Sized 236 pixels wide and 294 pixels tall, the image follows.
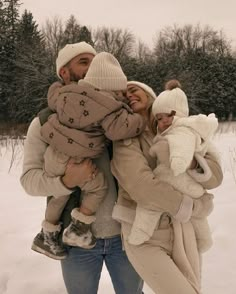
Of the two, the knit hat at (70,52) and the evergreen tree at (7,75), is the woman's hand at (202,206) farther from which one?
the evergreen tree at (7,75)

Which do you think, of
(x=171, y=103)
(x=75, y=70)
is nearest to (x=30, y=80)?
(x=75, y=70)

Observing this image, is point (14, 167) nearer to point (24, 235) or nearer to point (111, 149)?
point (24, 235)

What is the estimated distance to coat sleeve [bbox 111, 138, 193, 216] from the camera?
5.54 feet

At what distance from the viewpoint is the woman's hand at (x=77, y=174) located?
177 cm

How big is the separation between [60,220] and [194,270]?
0.68 m

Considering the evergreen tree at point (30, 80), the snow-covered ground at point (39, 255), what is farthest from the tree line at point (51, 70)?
the snow-covered ground at point (39, 255)

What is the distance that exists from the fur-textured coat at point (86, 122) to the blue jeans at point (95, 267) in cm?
49

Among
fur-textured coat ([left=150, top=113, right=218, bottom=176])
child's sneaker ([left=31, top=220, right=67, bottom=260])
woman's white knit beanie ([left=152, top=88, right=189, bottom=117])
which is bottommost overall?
child's sneaker ([left=31, top=220, right=67, bottom=260])

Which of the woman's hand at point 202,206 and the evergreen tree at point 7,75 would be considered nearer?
the woman's hand at point 202,206

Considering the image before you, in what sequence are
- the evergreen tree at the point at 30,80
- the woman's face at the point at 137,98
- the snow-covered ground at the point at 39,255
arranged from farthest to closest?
the evergreen tree at the point at 30,80
the snow-covered ground at the point at 39,255
the woman's face at the point at 137,98

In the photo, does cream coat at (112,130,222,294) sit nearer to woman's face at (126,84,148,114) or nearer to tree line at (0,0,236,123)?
woman's face at (126,84,148,114)

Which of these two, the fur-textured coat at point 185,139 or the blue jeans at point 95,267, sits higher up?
the fur-textured coat at point 185,139

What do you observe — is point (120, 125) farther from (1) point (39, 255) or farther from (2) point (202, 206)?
(1) point (39, 255)

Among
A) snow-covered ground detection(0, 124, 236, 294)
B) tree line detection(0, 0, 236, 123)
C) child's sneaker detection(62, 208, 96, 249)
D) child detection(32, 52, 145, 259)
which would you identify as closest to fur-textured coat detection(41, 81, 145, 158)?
child detection(32, 52, 145, 259)
